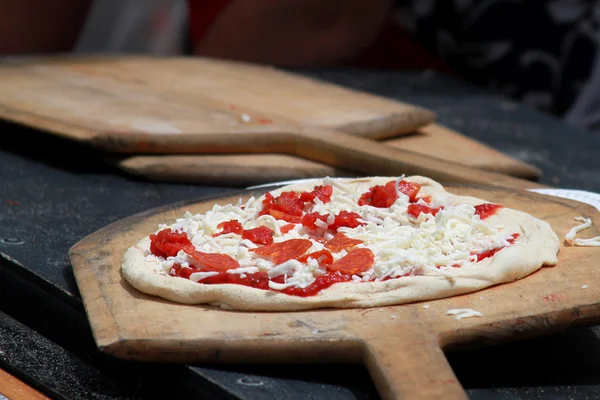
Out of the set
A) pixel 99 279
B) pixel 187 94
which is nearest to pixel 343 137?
pixel 187 94

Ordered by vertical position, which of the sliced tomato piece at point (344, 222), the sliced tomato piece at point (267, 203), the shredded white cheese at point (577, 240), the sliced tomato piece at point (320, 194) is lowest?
the sliced tomato piece at point (267, 203)

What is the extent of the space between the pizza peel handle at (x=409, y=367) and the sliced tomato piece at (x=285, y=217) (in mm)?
332

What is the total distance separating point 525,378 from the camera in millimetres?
1227

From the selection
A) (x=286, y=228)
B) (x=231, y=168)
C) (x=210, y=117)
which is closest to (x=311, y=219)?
(x=286, y=228)

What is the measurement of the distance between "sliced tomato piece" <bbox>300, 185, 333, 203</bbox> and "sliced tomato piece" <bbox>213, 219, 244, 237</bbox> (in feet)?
0.47

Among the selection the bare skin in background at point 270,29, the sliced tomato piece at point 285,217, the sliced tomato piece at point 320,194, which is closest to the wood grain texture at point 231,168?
the sliced tomato piece at point 320,194

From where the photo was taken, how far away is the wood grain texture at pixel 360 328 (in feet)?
3.58

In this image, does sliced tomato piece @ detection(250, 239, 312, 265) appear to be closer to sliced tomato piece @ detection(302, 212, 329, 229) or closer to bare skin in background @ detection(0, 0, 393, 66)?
sliced tomato piece @ detection(302, 212, 329, 229)

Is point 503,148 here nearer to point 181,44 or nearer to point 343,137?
point 343,137

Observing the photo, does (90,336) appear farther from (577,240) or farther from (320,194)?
(577,240)

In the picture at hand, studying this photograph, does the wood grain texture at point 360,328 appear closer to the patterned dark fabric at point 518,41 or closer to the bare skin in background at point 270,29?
the patterned dark fabric at point 518,41

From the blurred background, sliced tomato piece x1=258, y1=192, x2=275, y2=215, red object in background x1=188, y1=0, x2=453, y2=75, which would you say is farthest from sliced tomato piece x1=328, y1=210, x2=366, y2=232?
red object in background x1=188, y1=0, x2=453, y2=75

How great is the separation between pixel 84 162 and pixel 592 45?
7.83 feet

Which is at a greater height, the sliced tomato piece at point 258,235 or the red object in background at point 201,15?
the sliced tomato piece at point 258,235
